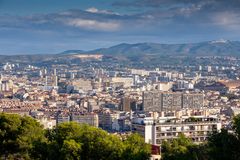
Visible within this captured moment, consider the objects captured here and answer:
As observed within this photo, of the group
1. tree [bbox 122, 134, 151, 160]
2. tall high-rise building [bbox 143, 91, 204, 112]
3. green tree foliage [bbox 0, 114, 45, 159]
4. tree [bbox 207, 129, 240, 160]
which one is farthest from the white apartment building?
tall high-rise building [bbox 143, 91, 204, 112]

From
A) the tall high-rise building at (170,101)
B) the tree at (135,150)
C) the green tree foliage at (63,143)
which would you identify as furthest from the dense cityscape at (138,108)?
the green tree foliage at (63,143)

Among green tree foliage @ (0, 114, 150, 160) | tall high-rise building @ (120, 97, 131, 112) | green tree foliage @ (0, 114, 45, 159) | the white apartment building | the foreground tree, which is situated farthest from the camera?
tall high-rise building @ (120, 97, 131, 112)

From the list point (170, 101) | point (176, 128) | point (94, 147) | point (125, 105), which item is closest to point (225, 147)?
point (94, 147)

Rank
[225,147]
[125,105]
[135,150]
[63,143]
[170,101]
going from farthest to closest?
[170,101]
[125,105]
[63,143]
[135,150]
[225,147]

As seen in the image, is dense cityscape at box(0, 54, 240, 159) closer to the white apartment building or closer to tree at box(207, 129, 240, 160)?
the white apartment building

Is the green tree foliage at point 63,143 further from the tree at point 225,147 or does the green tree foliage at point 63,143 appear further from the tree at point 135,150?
the tree at point 225,147

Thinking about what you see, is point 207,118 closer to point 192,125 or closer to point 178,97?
point 192,125

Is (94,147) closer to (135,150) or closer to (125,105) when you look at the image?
(135,150)

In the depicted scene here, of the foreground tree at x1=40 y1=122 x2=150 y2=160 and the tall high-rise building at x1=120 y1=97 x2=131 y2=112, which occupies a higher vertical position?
the foreground tree at x1=40 y1=122 x2=150 y2=160
